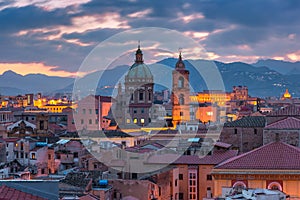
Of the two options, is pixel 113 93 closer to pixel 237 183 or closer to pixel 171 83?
pixel 171 83

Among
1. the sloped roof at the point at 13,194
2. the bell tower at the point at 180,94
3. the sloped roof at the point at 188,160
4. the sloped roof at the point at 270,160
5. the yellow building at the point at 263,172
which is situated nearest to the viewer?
the sloped roof at the point at 13,194

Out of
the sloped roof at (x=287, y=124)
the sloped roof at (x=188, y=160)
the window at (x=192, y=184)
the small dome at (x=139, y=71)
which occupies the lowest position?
the window at (x=192, y=184)

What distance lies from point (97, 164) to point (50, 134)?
18.1 m

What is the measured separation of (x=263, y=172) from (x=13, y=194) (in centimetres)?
959

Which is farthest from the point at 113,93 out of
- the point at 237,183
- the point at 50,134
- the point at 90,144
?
the point at 237,183

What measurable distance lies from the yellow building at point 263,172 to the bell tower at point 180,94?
44949 mm

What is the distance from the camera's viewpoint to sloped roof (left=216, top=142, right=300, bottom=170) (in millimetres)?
19562

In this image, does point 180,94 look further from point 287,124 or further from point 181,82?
point 287,124

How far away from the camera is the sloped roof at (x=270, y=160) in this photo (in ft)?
64.2

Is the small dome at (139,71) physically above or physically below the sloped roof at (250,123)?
above

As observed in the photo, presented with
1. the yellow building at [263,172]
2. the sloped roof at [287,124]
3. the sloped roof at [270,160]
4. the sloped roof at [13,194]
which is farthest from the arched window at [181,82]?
the sloped roof at [13,194]

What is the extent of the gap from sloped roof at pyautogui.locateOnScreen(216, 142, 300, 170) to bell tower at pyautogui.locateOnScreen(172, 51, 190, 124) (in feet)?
146

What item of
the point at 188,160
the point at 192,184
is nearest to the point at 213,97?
the point at 188,160

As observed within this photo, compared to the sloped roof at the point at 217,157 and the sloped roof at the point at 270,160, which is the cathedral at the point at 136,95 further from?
the sloped roof at the point at 270,160
